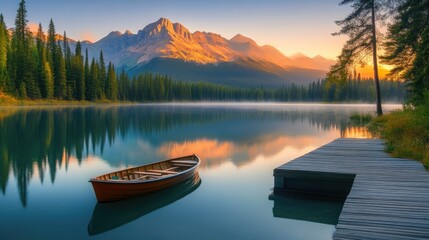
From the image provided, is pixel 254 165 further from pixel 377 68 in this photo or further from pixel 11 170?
pixel 377 68

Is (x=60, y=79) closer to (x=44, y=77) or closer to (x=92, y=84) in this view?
(x=44, y=77)

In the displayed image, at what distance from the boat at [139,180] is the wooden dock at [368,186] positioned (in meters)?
4.20

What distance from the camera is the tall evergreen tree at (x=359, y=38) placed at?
34.9 m

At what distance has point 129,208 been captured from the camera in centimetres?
1216

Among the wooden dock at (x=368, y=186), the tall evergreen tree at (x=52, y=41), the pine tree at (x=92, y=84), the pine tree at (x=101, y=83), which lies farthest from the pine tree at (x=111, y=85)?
the wooden dock at (x=368, y=186)

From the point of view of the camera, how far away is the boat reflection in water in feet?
35.4

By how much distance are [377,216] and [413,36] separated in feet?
74.8

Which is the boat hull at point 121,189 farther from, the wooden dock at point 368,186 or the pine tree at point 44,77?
the pine tree at point 44,77

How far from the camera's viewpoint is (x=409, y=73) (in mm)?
27172

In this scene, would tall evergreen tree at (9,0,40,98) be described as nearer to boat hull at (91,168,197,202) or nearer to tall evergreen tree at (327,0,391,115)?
tall evergreen tree at (327,0,391,115)

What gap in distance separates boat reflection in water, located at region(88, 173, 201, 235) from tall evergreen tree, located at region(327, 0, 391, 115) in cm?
2724

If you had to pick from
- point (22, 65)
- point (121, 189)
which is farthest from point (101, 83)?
point (121, 189)

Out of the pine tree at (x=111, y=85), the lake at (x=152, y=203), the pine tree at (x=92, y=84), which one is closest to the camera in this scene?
the lake at (x=152, y=203)

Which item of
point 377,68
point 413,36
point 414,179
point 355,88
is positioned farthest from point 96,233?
point 355,88
